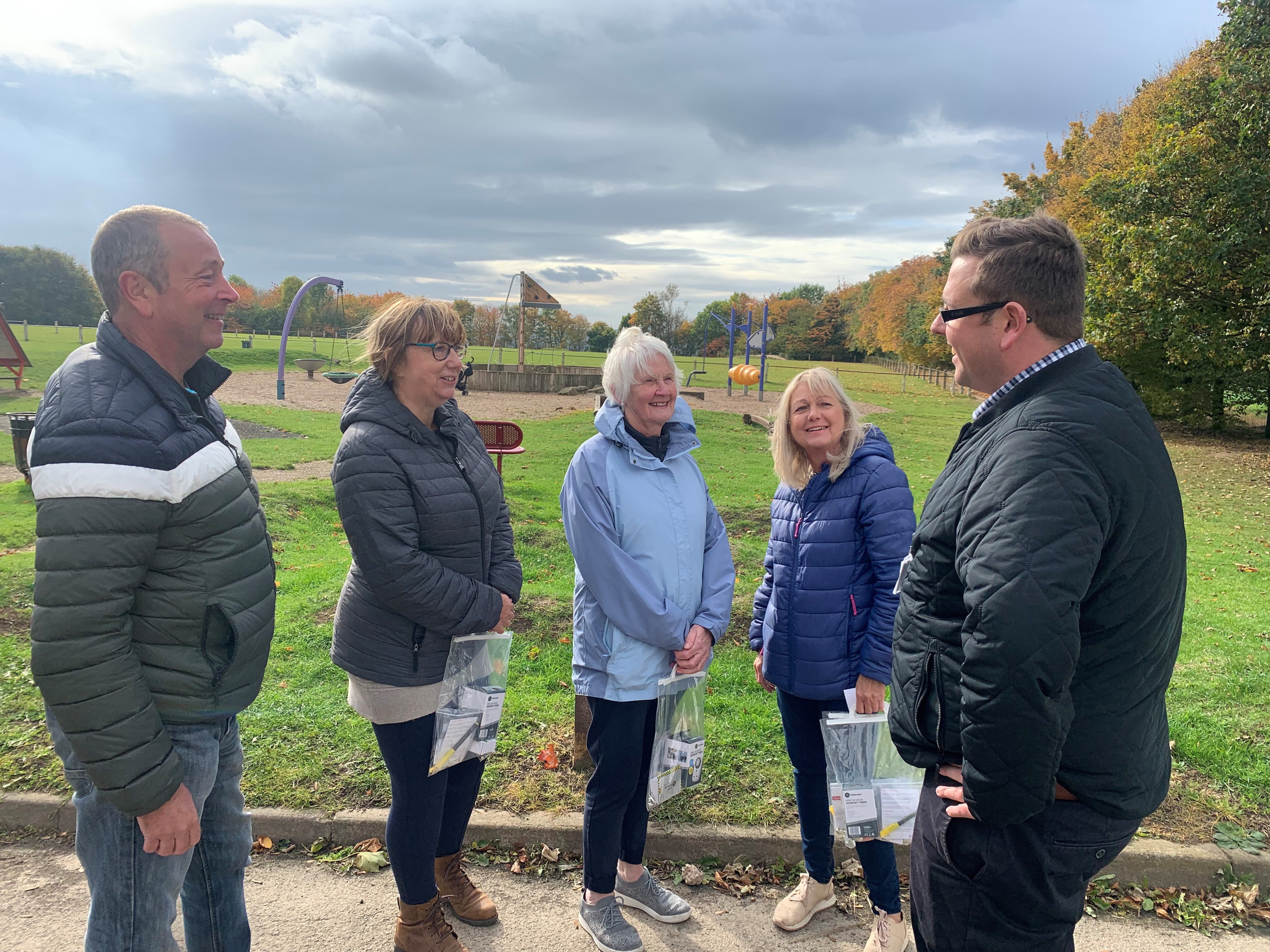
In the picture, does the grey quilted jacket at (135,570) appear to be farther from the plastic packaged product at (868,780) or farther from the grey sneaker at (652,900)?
the plastic packaged product at (868,780)

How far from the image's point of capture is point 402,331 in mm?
2832

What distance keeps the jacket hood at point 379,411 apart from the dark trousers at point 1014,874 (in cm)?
201

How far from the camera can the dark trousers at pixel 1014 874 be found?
181 centimetres

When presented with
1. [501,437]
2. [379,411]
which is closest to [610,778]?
[379,411]

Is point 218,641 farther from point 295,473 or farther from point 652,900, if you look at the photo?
point 295,473

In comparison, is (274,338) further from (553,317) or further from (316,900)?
(316,900)

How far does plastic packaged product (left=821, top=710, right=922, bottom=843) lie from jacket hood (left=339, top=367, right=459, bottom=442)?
6.04 feet

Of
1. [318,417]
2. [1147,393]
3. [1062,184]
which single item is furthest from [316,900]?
[1062,184]

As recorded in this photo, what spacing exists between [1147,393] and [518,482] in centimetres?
2148

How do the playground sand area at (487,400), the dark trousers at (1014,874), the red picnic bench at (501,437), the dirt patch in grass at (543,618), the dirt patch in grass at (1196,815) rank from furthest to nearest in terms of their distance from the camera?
the playground sand area at (487,400) → the red picnic bench at (501,437) → the dirt patch in grass at (543,618) → the dirt patch in grass at (1196,815) → the dark trousers at (1014,874)

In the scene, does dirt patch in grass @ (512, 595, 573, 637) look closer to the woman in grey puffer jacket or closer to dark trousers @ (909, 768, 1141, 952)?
the woman in grey puffer jacket

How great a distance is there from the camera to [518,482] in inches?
464

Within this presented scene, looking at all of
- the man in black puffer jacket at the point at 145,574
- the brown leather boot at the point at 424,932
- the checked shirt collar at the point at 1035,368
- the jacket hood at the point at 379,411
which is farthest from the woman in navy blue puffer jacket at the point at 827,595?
the man in black puffer jacket at the point at 145,574

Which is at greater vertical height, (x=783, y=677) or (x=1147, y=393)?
(x=1147, y=393)
